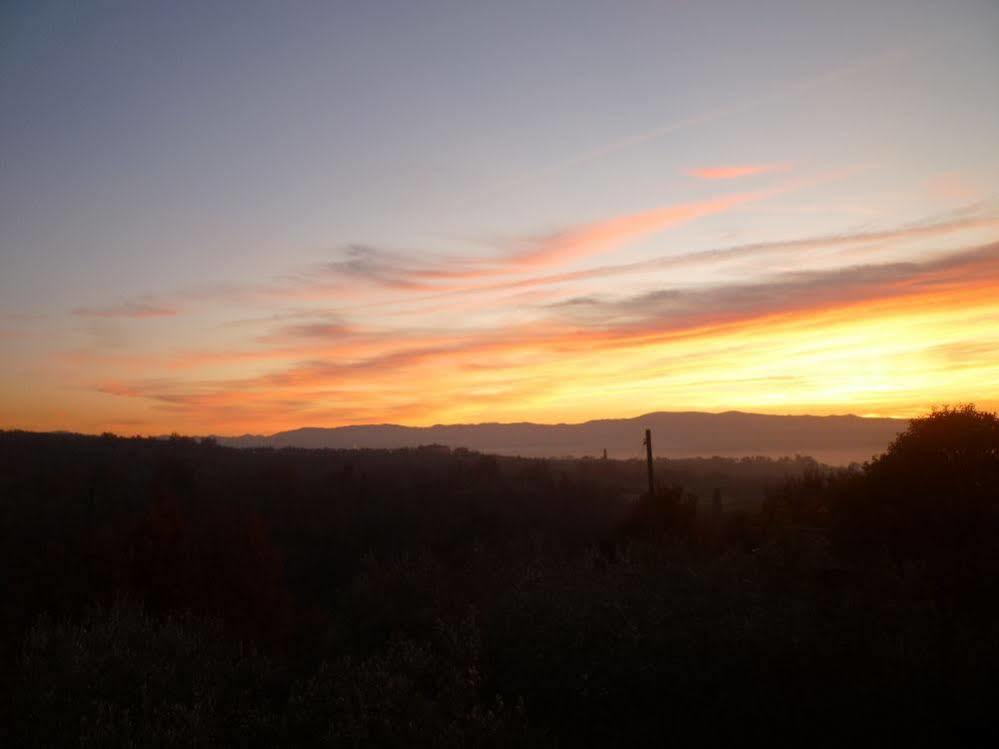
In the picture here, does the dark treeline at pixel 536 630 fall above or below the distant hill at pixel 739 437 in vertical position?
below

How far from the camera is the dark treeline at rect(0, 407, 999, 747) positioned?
703cm

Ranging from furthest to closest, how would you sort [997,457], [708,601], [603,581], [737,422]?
1. [737,422]
2. [997,457]
3. [603,581]
4. [708,601]

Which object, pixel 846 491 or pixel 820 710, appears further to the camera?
pixel 846 491

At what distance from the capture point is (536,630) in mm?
9227

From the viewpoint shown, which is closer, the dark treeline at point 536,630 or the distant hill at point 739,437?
the dark treeline at point 536,630

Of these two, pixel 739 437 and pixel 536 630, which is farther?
pixel 739 437

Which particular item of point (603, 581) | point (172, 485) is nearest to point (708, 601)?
point (603, 581)

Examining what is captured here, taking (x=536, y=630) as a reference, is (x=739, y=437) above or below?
above

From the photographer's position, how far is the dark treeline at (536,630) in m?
7.03

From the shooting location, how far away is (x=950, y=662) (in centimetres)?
790

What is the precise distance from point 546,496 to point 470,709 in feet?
71.0

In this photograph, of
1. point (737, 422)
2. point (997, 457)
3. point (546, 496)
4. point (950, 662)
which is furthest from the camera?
point (737, 422)

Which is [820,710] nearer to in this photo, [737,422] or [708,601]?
[708,601]

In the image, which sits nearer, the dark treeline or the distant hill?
the dark treeline
